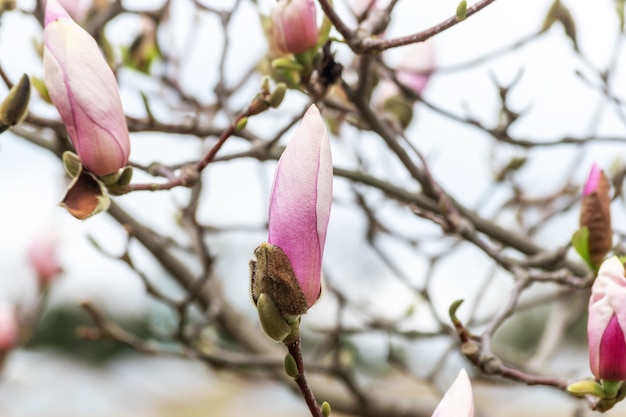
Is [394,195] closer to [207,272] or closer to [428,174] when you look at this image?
[428,174]

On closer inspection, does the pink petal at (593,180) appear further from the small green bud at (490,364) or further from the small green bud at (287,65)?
the small green bud at (287,65)

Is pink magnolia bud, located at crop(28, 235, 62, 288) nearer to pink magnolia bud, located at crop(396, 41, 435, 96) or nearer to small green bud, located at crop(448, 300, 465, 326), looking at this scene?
pink magnolia bud, located at crop(396, 41, 435, 96)

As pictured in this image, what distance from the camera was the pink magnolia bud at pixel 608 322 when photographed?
0.52 metres

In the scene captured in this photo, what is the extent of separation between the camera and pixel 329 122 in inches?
46.0

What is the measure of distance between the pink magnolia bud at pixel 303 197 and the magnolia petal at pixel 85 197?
0.14m

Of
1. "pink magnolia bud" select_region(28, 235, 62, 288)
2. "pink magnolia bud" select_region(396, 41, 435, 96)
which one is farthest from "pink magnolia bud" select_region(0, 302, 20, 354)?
"pink magnolia bud" select_region(396, 41, 435, 96)

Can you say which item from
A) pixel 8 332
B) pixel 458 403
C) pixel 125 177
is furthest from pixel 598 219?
pixel 8 332

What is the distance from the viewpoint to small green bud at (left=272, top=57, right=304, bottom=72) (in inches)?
28.8

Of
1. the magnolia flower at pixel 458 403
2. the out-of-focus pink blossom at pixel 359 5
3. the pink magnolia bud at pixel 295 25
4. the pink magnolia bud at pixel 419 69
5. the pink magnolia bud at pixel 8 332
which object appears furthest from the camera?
the pink magnolia bud at pixel 8 332

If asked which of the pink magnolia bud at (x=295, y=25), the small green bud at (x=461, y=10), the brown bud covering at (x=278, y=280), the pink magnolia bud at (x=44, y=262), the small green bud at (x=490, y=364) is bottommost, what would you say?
the pink magnolia bud at (x=44, y=262)

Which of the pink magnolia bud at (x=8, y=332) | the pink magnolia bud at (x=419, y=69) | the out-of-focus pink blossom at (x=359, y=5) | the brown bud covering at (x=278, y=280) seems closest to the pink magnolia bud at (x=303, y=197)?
the brown bud covering at (x=278, y=280)

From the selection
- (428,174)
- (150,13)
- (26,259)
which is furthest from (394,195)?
(26,259)

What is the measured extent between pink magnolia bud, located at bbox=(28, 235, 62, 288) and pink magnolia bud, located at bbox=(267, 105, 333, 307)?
3.73ft

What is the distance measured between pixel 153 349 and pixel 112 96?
665mm
